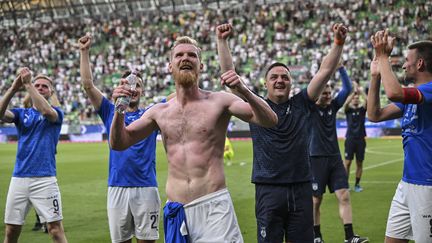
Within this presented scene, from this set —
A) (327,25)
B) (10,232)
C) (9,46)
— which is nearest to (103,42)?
(9,46)

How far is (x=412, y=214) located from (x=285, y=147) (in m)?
1.44

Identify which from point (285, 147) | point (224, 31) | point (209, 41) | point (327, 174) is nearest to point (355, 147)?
point (327, 174)

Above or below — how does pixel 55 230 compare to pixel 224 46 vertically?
below

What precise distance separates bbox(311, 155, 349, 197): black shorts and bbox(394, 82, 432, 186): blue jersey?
3790 millimetres

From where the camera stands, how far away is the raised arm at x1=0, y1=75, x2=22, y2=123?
756 cm

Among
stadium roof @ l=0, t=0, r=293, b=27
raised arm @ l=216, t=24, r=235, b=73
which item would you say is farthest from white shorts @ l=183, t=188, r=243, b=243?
stadium roof @ l=0, t=0, r=293, b=27

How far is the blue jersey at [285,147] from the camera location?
6660mm

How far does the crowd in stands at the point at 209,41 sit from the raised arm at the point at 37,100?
1331 inches

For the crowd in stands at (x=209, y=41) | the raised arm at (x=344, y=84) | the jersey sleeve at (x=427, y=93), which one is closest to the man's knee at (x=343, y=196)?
the raised arm at (x=344, y=84)

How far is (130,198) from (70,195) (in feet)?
30.9

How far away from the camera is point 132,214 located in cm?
720

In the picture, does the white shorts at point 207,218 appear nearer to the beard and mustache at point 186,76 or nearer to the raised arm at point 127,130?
the raised arm at point 127,130

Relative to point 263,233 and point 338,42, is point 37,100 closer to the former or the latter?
point 263,233

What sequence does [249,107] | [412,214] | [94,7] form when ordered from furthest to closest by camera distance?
[94,7] < [412,214] < [249,107]
